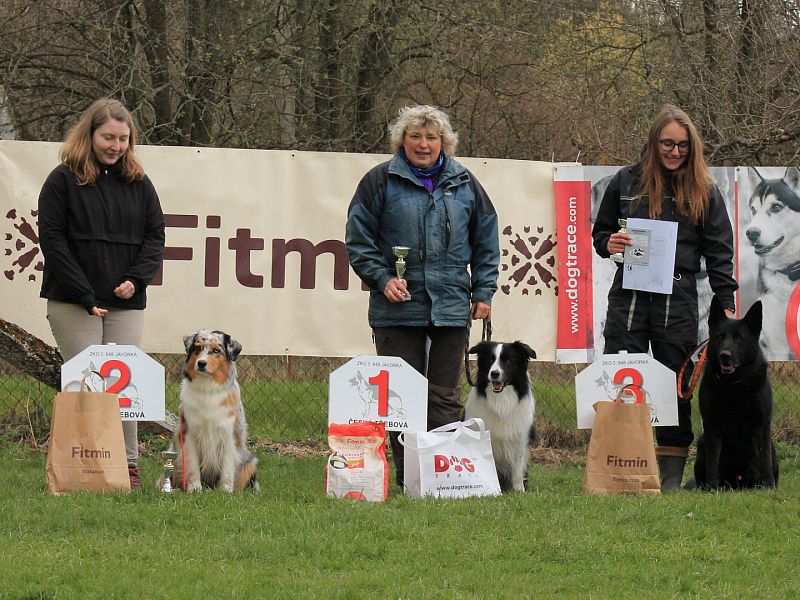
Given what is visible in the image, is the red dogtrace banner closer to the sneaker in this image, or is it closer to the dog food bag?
the dog food bag

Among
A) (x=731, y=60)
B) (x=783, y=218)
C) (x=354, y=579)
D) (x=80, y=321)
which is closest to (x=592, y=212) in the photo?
(x=783, y=218)

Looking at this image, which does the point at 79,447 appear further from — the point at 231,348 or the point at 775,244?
the point at 775,244

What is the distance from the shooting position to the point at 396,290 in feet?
17.4

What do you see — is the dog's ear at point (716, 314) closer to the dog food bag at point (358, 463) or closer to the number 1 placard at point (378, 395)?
the number 1 placard at point (378, 395)

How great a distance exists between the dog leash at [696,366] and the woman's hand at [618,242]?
0.67 metres

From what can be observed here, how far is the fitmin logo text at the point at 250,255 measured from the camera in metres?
7.32

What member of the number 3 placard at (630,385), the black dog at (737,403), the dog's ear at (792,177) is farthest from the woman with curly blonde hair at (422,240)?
the dog's ear at (792,177)

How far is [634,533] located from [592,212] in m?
3.48

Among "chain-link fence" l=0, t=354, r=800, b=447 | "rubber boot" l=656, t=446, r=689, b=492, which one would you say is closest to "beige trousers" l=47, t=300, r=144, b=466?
"chain-link fence" l=0, t=354, r=800, b=447

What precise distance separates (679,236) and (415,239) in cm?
141

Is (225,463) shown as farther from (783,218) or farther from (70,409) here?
(783,218)

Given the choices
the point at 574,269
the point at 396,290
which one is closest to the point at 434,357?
the point at 396,290

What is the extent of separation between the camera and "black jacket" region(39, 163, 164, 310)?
5.34 metres

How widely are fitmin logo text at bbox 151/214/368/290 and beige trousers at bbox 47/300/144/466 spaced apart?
168 cm
